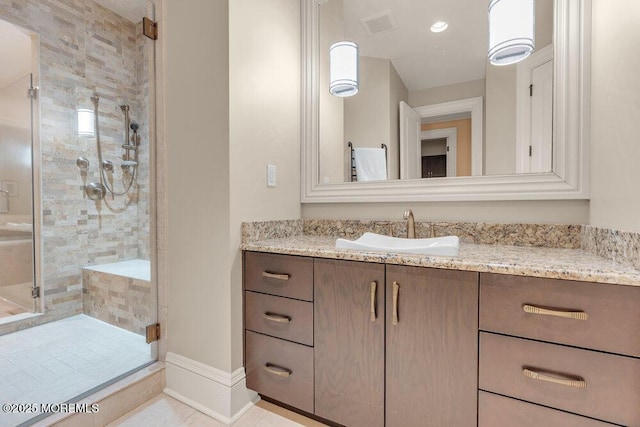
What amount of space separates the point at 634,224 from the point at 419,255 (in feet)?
2.02

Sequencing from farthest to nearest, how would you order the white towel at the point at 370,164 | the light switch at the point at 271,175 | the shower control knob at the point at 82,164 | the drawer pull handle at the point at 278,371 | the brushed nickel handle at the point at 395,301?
the shower control knob at the point at 82,164
the white towel at the point at 370,164
the light switch at the point at 271,175
the drawer pull handle at the point at 278,371
the brushed nickel handle at the point at 395,301

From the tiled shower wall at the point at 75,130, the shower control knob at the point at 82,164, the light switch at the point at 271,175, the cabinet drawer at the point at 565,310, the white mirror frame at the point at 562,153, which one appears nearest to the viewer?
the cabinet drawer at the point at 565,310

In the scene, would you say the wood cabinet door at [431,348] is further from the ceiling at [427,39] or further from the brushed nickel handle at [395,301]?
the ceiling at [427,39]

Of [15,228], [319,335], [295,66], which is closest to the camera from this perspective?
[319,335]

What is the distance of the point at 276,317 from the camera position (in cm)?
133

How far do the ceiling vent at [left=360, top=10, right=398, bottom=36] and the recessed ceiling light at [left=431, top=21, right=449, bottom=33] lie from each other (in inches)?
8.2

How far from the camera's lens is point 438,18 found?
4.96 feet

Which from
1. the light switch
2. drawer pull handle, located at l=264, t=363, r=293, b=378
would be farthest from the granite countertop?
drawer pull handle, located at l=264, t=363, r=293, b=378

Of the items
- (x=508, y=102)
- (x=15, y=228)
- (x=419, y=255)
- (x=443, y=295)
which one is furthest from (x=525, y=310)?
(x=15, y=228)

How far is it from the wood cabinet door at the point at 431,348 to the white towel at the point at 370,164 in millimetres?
750

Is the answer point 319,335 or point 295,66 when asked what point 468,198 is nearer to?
point 319,335

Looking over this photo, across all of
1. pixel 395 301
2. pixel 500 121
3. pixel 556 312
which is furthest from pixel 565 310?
pixel 500 121

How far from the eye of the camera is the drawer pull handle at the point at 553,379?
810 millimetres

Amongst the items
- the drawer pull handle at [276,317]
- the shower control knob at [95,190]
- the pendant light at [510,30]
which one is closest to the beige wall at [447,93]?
the pendant light at [510,30]
